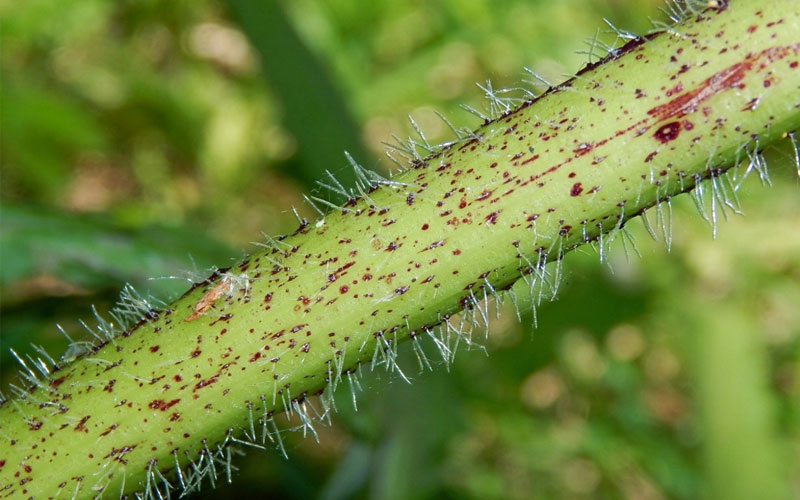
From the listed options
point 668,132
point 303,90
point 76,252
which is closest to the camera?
point 668,132

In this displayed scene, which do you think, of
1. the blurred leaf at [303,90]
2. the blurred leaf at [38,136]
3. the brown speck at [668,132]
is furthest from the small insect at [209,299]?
the blurred leaf at [38,136]

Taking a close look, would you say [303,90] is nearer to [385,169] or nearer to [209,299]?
[385,169]

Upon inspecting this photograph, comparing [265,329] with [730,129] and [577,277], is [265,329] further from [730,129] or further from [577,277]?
[577,277]

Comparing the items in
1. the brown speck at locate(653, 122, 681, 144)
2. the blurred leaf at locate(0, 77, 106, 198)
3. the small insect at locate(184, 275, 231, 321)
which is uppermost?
the blurred leaf at locate(0, 77, 106, 198)

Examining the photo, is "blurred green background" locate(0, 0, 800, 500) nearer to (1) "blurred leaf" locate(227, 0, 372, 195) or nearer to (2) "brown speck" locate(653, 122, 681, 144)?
(1) "blurred leaf" locate(227, 0, 372, 195)

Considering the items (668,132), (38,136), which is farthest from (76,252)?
(38,136)

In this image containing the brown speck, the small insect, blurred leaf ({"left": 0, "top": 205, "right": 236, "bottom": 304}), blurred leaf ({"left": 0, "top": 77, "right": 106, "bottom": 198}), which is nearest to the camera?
the brown speck

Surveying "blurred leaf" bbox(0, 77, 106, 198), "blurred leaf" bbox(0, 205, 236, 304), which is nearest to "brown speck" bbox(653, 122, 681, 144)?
"blurred leaf" bbox(0, 205, 236, 304)
